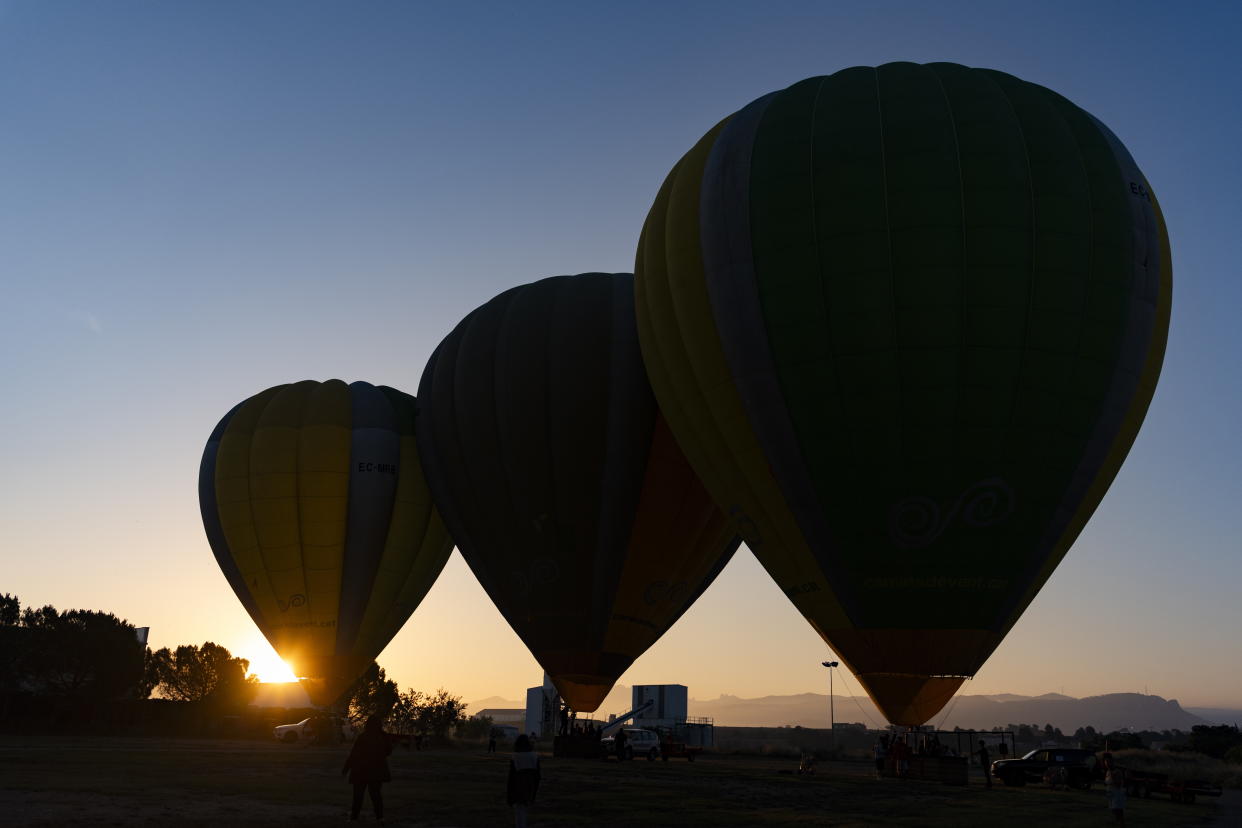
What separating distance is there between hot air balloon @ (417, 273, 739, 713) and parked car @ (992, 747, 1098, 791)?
11.0 meters

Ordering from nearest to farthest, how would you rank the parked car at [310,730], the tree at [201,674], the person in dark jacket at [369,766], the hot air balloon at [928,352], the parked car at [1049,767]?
1. the person in dark jacket at [369,766]
2. the hot air balloon at [928,352]
3. the parked car at [1049,767]
4. the parked car at [310,730]
5. the tree at [201,674]

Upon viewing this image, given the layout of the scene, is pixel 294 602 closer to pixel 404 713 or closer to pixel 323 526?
pixel 323 526

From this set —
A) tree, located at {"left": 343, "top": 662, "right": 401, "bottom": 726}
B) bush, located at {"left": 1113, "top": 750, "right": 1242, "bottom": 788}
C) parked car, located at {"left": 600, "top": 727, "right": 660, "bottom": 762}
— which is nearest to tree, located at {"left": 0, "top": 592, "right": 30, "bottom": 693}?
tree, located at {"left": 343, "top": 662, "right": 401, "bottom": 726}

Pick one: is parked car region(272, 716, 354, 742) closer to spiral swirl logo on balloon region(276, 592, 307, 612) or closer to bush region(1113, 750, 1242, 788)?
spiral swirl logo on balloon region(276, 592, 307, 612)

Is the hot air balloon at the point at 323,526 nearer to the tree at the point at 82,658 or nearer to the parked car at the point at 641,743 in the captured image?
the parked car at the point at 641,743

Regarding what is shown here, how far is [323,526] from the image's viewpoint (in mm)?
34875

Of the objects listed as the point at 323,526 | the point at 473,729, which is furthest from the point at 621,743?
the point at 473,729

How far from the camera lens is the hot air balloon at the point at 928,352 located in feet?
63.9

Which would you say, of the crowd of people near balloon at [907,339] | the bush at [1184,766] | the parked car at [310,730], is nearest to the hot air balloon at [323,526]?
the parked car at [310,730]

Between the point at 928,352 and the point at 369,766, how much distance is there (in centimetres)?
1297

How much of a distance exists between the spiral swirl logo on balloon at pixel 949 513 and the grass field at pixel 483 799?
16.9 ft

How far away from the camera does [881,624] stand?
1997cm

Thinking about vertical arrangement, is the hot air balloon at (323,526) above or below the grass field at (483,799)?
above

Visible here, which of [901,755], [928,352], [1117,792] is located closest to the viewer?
[1117,792]
